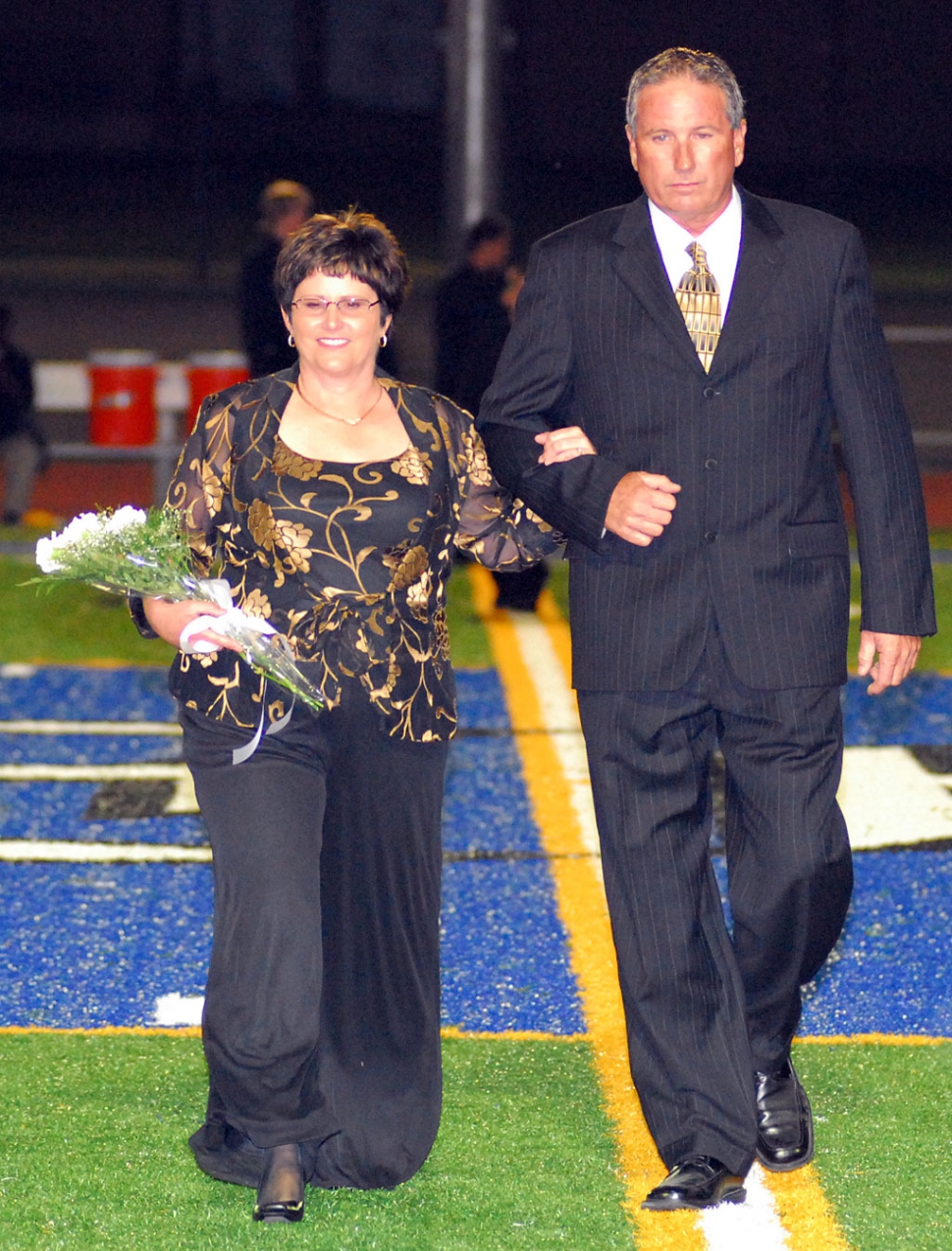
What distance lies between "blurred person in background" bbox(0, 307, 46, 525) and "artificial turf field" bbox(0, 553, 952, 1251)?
321 inches

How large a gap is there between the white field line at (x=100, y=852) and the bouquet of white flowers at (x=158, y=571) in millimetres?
2726

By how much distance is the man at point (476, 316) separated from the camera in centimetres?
1020

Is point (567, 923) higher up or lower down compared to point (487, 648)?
higher up

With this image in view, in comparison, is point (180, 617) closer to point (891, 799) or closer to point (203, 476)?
point (203, 476)

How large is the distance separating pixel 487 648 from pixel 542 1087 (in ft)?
18.6

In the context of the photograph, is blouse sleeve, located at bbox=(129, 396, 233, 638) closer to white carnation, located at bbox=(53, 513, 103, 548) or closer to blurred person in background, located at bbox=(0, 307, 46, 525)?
white carnation, located at bbox=(53, 513, 103, 548)

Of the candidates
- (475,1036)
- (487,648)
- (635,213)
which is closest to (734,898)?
(475,1036)

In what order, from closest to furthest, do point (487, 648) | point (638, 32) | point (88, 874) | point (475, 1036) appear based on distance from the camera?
point (475, 1036) < point (88, 874) < point (487, 648) < point (638, 32)

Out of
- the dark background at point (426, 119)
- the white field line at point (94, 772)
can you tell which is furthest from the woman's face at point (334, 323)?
the dark background at point (426, 119)

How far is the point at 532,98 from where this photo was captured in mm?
48469

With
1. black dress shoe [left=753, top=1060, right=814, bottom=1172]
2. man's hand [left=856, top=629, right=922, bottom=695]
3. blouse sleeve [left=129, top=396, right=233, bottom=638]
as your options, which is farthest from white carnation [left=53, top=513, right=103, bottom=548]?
black dress shoe [left=753, top=1060, right=814, bottom=1172]

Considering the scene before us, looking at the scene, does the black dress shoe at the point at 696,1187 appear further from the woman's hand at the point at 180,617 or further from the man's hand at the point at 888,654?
the woman's hand at the point at 180,617

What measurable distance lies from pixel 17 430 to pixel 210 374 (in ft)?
4.98

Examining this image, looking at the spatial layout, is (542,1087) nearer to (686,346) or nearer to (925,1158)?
(925,1158)
